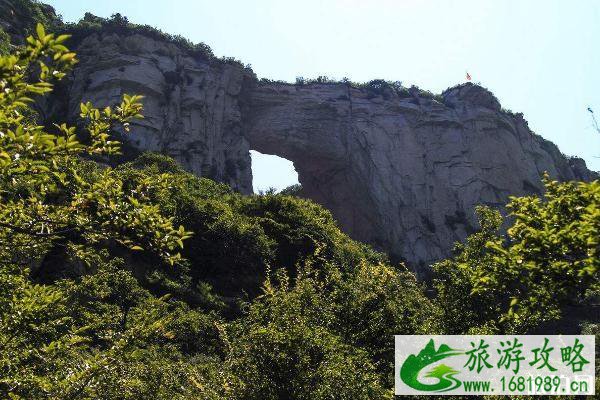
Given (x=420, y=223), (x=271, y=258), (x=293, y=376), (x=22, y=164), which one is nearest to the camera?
(x=22, y=164)

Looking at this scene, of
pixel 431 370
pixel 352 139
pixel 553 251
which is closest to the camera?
pixel 553 251

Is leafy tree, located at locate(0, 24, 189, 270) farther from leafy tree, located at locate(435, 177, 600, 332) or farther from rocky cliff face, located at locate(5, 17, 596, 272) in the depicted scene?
rocky cliff face, located at locate(5, 17, 596, 272)

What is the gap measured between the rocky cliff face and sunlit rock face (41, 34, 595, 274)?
14 centimetres

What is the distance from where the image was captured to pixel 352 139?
→ 6581 cm

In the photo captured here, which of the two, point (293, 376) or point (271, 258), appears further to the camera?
point (271, 258)

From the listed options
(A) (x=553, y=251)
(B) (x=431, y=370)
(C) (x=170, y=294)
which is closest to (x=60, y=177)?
(A) (x=553, y=251)

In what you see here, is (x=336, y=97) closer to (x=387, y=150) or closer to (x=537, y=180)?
(x=387, y=150)

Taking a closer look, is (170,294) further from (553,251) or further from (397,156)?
(397,156)

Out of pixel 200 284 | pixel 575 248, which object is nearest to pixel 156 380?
pixel 575 248

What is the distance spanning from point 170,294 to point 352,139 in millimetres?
56453

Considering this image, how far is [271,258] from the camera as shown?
34188 millimetres

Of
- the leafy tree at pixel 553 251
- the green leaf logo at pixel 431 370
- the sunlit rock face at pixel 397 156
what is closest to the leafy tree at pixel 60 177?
the leafy tree at pixel 553 251

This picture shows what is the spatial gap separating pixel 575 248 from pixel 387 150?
6065 centimetres

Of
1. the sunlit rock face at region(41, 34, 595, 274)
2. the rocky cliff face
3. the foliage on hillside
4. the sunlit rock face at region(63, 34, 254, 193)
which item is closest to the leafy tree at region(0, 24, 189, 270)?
the foliage on hillside
